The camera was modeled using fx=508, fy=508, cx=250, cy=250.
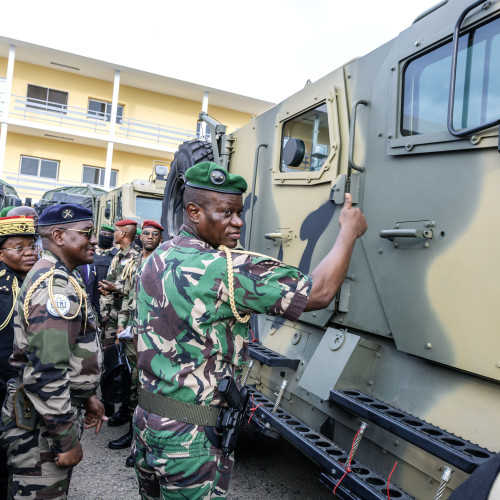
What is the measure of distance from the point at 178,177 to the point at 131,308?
1.41 meters

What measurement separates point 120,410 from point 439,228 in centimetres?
322

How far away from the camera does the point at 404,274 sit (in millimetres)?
2275

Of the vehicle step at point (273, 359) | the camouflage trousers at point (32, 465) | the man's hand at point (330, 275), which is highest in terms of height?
the man's hand at point (330, 275)

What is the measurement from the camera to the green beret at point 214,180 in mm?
1702

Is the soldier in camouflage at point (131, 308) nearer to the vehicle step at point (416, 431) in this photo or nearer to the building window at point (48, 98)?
the vehicle step at point (416, 431)

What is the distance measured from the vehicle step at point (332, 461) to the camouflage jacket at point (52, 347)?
3.14 ft

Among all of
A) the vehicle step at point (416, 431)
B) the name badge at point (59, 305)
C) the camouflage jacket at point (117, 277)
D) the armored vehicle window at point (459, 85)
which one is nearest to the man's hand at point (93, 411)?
the name badge at point (59, 305)

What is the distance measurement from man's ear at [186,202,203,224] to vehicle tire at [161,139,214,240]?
9.60 feet

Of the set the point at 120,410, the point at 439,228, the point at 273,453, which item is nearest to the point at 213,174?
Result: the point at 439,228

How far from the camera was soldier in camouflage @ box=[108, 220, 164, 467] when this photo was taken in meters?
3.86

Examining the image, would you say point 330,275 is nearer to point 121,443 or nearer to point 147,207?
point 121,443

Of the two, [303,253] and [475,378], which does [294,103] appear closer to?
[303,253]

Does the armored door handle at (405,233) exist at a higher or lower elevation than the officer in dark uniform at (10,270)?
higher

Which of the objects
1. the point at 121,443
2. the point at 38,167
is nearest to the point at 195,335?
the point at 121,443
